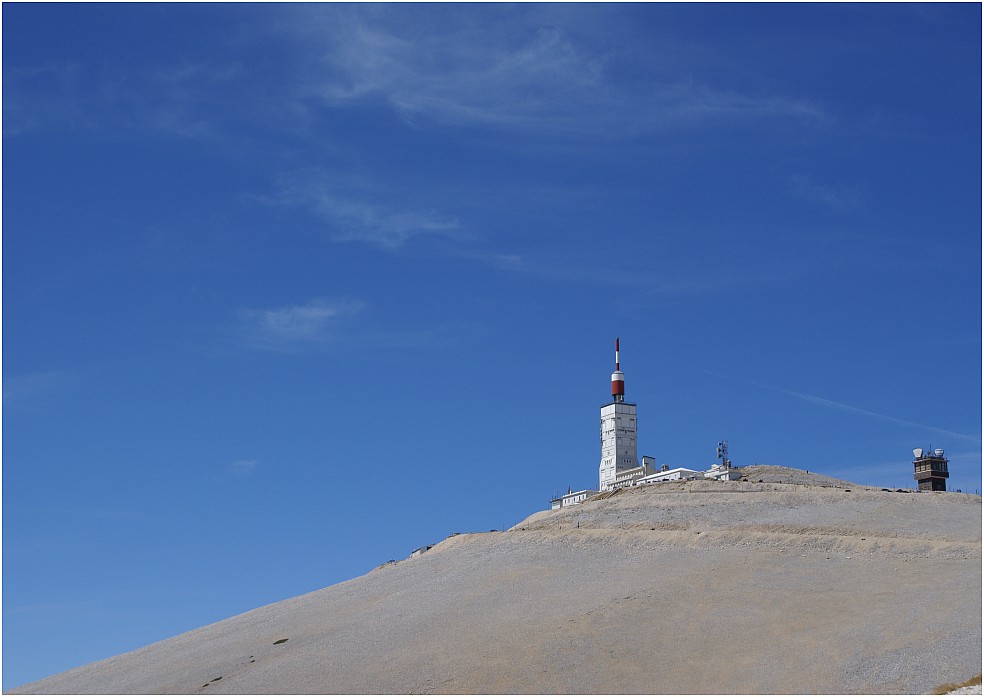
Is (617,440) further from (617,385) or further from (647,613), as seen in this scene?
(647,613)

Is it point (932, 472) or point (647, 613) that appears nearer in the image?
point (647, 613)

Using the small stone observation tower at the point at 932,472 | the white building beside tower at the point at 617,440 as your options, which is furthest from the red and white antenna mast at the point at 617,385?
the small stone observation tower at the point at 932,472

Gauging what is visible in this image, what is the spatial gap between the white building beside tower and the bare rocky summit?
2446 cm

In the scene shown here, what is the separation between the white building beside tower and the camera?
307ft

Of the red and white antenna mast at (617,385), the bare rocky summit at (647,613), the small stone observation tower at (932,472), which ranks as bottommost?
the bare rocky summit at (647,613)

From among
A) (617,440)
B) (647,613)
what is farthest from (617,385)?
(647,613)

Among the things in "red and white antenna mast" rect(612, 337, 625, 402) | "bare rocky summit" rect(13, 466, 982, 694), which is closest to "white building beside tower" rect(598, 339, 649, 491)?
"red and white antenna mast" rect(612, 337, 625, 402)

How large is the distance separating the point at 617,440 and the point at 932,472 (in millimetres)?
24131

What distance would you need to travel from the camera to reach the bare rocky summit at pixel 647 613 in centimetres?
4425

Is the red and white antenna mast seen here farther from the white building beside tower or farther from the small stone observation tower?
the small stone observation tower

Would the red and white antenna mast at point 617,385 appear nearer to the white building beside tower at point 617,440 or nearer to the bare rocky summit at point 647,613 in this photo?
the white building beside tower at point 617,440

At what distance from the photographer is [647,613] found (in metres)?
49.9

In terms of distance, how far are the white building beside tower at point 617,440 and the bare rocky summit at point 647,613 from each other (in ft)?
80.2

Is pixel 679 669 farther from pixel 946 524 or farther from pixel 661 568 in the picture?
pixel 946 524
